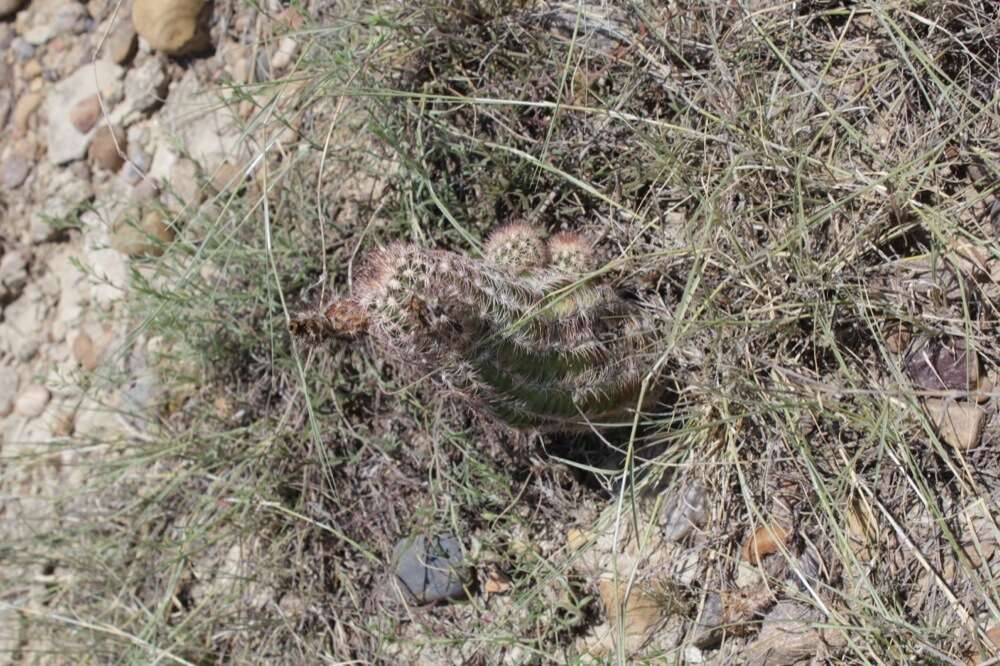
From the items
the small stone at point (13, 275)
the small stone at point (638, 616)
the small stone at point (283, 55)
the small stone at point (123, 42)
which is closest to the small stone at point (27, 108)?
the small stone at point (123, 42)

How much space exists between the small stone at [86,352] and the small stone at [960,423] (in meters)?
3.38

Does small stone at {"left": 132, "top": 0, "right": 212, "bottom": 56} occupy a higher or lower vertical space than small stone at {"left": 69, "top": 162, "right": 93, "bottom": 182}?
higher

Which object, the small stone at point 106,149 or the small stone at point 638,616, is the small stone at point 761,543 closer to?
the small stone at point 638,616

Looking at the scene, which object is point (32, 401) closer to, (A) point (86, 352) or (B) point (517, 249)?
(A) point (86, 352)

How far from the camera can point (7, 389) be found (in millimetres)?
4266

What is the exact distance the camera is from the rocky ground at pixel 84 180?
3908mm

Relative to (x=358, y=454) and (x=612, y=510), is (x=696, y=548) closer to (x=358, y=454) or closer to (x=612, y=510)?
(x=612, y=510)

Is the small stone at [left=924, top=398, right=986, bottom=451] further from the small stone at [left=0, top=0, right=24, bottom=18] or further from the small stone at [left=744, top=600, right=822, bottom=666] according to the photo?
the small stone at [left=0, top=0, right=24, bottom=18]

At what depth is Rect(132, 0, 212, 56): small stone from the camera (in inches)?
156

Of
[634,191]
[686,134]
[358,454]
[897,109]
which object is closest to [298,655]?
[358,454]

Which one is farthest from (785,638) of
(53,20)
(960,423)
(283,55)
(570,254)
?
(53,20)

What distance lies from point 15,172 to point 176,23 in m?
1.14

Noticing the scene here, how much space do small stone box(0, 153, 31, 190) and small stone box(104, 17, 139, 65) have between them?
0.69 m


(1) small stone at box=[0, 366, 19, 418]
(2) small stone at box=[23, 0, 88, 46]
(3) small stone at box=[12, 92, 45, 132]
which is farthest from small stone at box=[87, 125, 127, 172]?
(1) small stone at box=[0, 366, 19, 418]
